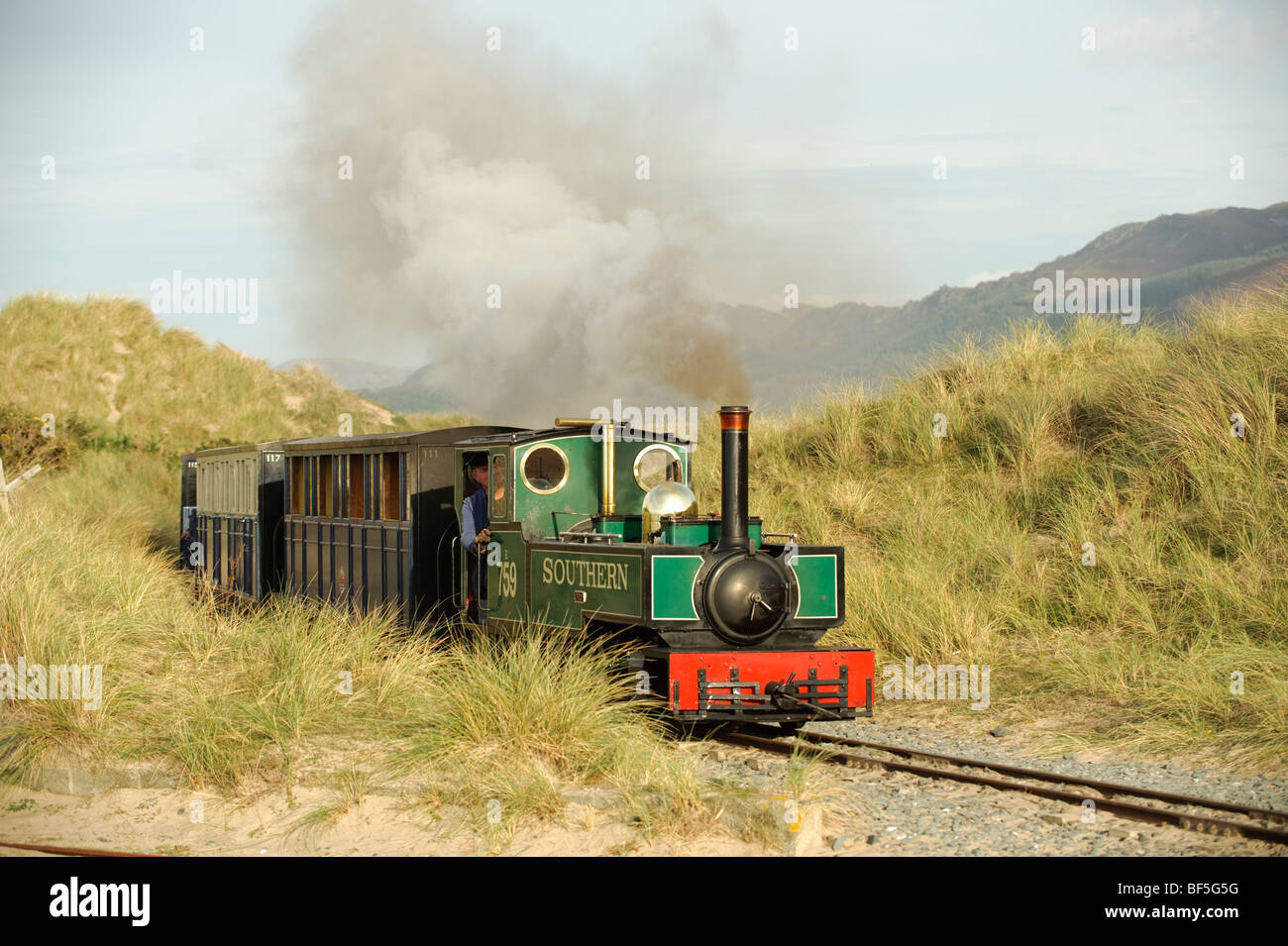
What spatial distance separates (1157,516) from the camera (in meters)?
11.5

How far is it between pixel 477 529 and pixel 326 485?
3542mm

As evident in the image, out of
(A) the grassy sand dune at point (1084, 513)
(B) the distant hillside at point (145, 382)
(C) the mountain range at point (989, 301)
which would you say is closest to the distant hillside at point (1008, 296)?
(C) the mountain range at point (989, 301)

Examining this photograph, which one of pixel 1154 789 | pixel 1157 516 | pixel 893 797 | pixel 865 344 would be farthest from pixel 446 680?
pixel 865 344

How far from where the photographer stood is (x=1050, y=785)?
277 inches

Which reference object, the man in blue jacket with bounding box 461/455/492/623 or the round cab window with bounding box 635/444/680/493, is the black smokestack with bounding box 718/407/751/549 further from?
the man in blue jacket with bounding box 461/455/492/623

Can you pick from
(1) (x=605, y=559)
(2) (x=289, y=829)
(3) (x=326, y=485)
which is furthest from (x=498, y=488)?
(3) (x=326, y=485)

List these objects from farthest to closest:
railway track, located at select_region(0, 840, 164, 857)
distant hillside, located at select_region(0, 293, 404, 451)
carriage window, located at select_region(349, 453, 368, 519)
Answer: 1. distant hillside, located at select_region(0, 293, 404, 451)
2. carriage window, located at select_region(349, 453, 368, 519)
3. railway track, located at select_region(0, 840, 164, 857)

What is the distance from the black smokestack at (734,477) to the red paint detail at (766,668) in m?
0.73

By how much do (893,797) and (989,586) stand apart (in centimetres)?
509

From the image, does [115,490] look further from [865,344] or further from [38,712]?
[865,344]

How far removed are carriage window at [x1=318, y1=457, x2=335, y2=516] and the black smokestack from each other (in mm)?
5946

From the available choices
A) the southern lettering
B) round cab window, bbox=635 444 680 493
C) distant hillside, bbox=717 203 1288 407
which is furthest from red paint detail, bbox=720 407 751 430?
distant hillside, bbox=717 203 1288 407

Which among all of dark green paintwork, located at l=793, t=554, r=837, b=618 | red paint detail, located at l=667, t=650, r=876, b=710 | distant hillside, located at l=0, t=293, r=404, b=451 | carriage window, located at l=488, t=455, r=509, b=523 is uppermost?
distant hillside, located at l=0, t=293, r=404, b=451

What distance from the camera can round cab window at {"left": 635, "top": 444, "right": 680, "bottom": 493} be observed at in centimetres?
972
